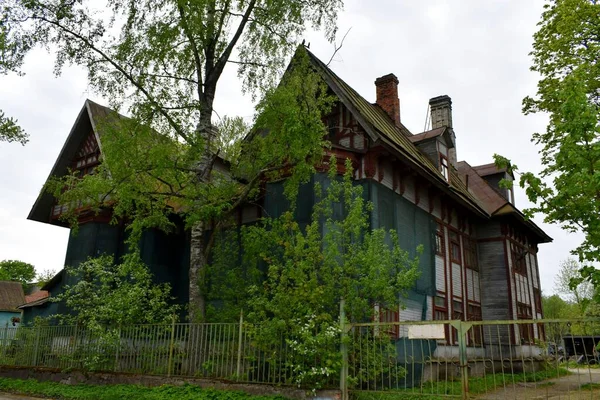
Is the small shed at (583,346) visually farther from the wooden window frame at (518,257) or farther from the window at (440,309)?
the window at (440,309)

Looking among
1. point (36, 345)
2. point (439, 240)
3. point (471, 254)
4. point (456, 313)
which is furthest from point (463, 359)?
point (471, 254)

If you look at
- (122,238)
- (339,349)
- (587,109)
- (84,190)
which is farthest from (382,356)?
(122,238)

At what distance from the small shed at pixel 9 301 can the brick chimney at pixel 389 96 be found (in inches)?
1585

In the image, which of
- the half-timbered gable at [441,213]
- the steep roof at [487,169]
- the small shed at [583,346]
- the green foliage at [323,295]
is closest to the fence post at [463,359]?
the small shed at [583,346]

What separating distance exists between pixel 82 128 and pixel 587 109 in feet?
66.3

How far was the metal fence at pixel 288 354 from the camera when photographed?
10.0 metres

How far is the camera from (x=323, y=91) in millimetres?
15289

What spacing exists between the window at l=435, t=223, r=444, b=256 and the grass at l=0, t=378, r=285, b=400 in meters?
11.1

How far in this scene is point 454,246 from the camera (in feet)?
72.2

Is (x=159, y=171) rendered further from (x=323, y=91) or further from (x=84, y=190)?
(x=323, y=91)

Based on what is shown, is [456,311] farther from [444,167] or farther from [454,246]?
[444,167]

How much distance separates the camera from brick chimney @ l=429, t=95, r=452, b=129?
27.0 m

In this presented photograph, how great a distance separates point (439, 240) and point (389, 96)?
7154 millimetres

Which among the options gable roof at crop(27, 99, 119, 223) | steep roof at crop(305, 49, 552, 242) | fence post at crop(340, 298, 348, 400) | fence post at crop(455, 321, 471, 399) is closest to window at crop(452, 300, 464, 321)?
steep roof at crop(305, 49, 552, 242)
